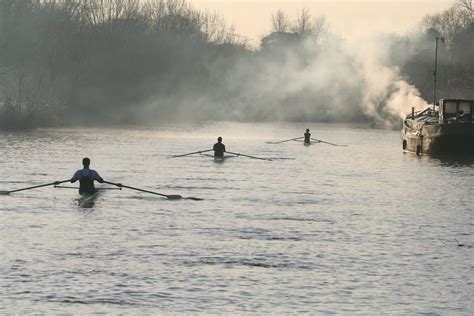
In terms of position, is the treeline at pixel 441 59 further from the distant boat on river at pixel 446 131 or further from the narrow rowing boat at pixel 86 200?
the narrow rowing boat at pixel 86 200

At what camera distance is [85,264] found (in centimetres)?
2714

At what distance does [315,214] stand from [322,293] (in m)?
15.5

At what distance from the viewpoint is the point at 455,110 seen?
84.0m

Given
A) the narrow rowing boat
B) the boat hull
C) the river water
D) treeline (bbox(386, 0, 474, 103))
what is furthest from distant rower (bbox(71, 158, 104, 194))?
treeline (bbox(386, 0, 474, 103))

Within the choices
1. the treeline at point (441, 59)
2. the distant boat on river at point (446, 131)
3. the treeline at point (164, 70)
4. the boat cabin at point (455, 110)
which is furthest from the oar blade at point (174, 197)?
the treeline at point (441, 59)

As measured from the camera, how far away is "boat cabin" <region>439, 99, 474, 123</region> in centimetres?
8169

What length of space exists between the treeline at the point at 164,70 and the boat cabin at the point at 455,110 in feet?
143

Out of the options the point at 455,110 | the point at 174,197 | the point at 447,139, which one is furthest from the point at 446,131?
the point at 174,197

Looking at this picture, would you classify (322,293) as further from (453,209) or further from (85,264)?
(453,209)

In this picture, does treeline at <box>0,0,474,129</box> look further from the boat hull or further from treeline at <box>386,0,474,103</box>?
the boat hull

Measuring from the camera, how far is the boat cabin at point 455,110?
81.7 metres

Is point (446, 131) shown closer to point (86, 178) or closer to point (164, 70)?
point (86, 178)


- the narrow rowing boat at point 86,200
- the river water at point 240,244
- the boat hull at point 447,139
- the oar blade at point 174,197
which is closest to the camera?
the river water at point 240,244

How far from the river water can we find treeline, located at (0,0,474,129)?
55.8 m
